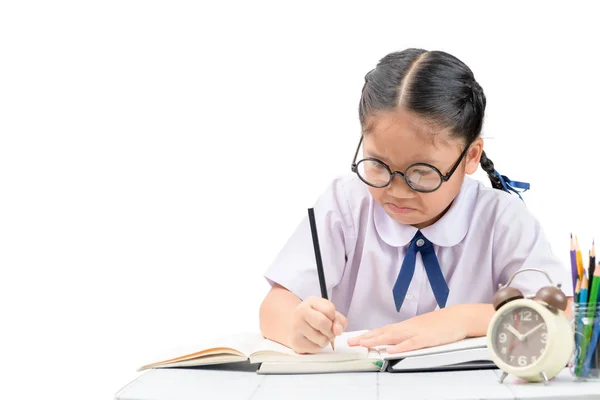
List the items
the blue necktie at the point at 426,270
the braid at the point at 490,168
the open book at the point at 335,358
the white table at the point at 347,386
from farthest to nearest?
the braid at the point at 490,168 < the blue necktie at the point at 426,270 < the open book at the point at 335,358 < the white table at the point at 347,386

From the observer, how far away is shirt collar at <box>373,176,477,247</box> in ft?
6.84

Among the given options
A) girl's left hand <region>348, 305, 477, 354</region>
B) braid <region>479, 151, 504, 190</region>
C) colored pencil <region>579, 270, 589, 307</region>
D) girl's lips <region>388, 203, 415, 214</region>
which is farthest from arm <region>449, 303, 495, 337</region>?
braid <region>479, 151, 504, 190</region>

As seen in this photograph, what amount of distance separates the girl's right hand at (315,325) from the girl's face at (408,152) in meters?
0.35

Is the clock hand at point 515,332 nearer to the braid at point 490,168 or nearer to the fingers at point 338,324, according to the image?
the fingers at point 338,324

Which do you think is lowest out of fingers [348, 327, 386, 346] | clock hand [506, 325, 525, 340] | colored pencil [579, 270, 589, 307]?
fingers [348, 327, 386, 346]

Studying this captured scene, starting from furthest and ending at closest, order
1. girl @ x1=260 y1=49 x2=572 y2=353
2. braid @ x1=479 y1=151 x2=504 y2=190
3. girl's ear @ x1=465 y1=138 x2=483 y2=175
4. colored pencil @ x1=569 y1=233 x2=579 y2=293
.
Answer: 1. braid @ x1=479 y1=151 x2=504 y2=190
2. girl's ear @ x1=465 y1=138 x2=483 y2=175
3. girl @ x1=260 y1=49 x2=572 y2=353
4. colored pencil @ x1=569 y1=233 x2=579 y2=293

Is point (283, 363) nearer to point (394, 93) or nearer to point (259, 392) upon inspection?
point (259, 392)

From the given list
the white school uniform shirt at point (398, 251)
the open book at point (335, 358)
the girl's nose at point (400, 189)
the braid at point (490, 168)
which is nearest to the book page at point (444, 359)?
the open book at point (335, 358)

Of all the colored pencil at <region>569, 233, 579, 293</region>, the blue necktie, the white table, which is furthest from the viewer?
the blue necktie

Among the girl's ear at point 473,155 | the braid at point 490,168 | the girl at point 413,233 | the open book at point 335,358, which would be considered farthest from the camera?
the braid at point 490,168

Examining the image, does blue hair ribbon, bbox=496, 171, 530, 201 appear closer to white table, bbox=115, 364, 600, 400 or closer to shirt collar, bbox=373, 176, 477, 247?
Result: shirt collar, bbox=373, 176, 477, 247

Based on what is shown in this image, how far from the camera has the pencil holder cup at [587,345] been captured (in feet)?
4.66

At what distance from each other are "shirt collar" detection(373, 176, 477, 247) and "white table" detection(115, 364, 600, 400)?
0.57 m

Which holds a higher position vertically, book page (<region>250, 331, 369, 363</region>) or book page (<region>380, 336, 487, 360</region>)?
book page (<region>250, 331, 369, 363</region>)
